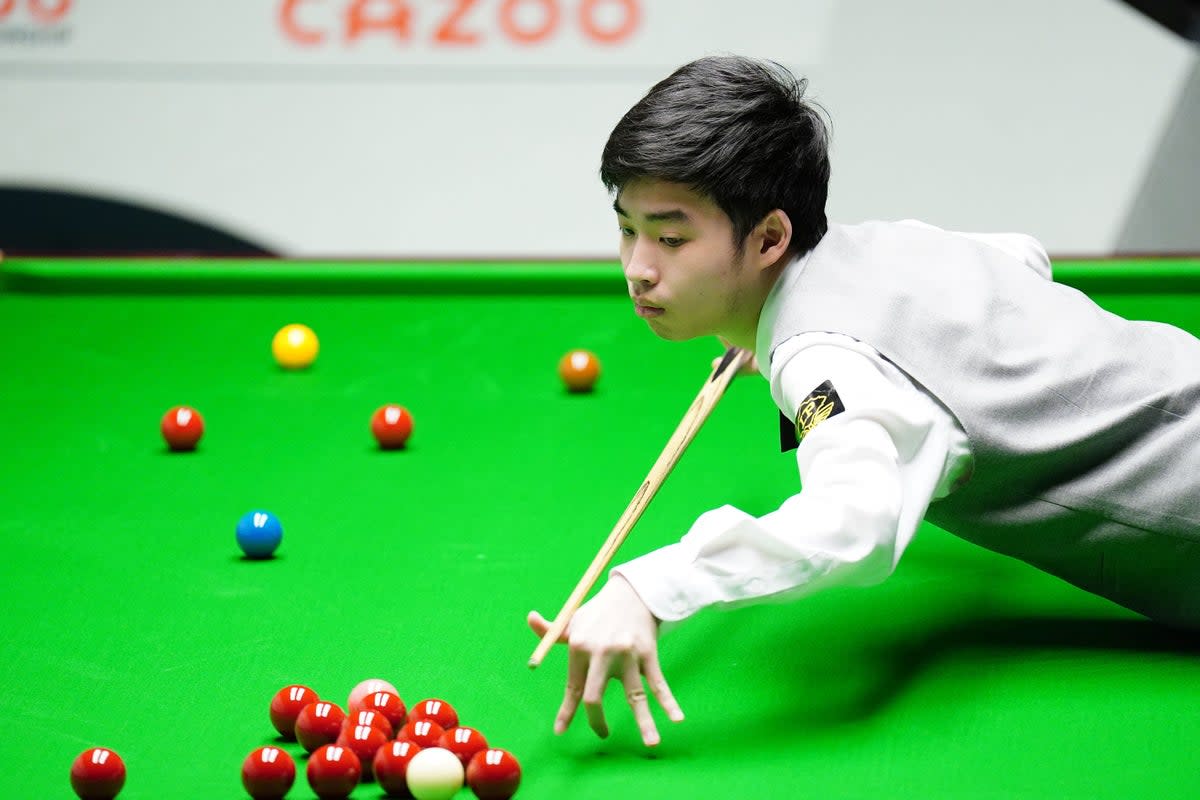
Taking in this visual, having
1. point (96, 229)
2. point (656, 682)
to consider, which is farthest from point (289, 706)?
point (96, 229)

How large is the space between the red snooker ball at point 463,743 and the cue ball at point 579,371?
170cm

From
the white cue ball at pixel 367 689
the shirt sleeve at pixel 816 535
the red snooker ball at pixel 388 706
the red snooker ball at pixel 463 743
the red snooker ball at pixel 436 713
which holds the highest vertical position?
the shirt sleeve at pixel 816 535

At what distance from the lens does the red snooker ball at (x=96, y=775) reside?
4.44 feet

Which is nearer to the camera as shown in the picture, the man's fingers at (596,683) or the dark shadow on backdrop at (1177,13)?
the man's fingers at (596,683)

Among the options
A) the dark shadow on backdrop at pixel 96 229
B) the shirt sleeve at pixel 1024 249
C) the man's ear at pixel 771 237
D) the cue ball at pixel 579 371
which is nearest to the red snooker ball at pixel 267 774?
the man's ear at pixel 771 237

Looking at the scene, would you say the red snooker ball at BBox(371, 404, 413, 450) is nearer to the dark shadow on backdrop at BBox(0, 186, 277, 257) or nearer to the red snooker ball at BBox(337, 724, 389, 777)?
the red snooker ball at BBox(337, 724, 389, 777)

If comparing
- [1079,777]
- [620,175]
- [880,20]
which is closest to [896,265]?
[620,175]

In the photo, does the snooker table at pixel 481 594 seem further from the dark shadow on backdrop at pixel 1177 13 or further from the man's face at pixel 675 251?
the dark shadow on backdrop at pixel 1177 13

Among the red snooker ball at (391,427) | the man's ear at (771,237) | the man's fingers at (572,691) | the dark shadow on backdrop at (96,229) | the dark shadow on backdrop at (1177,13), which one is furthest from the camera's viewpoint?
the dark shadow on backdrop at (96,229)

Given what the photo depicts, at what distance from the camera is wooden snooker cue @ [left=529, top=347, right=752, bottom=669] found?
155 centimetres

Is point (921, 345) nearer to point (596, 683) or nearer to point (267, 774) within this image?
point (596, 683)

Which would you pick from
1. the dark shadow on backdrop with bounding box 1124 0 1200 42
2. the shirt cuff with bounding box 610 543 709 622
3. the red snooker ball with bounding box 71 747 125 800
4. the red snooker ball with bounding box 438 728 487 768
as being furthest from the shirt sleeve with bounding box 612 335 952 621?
the dark shadow on backdrop with bounding box 1124 0 1200 42

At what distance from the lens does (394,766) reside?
4.54 ft

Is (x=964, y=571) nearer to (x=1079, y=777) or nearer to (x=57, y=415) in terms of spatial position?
(x=1079, y=777)
